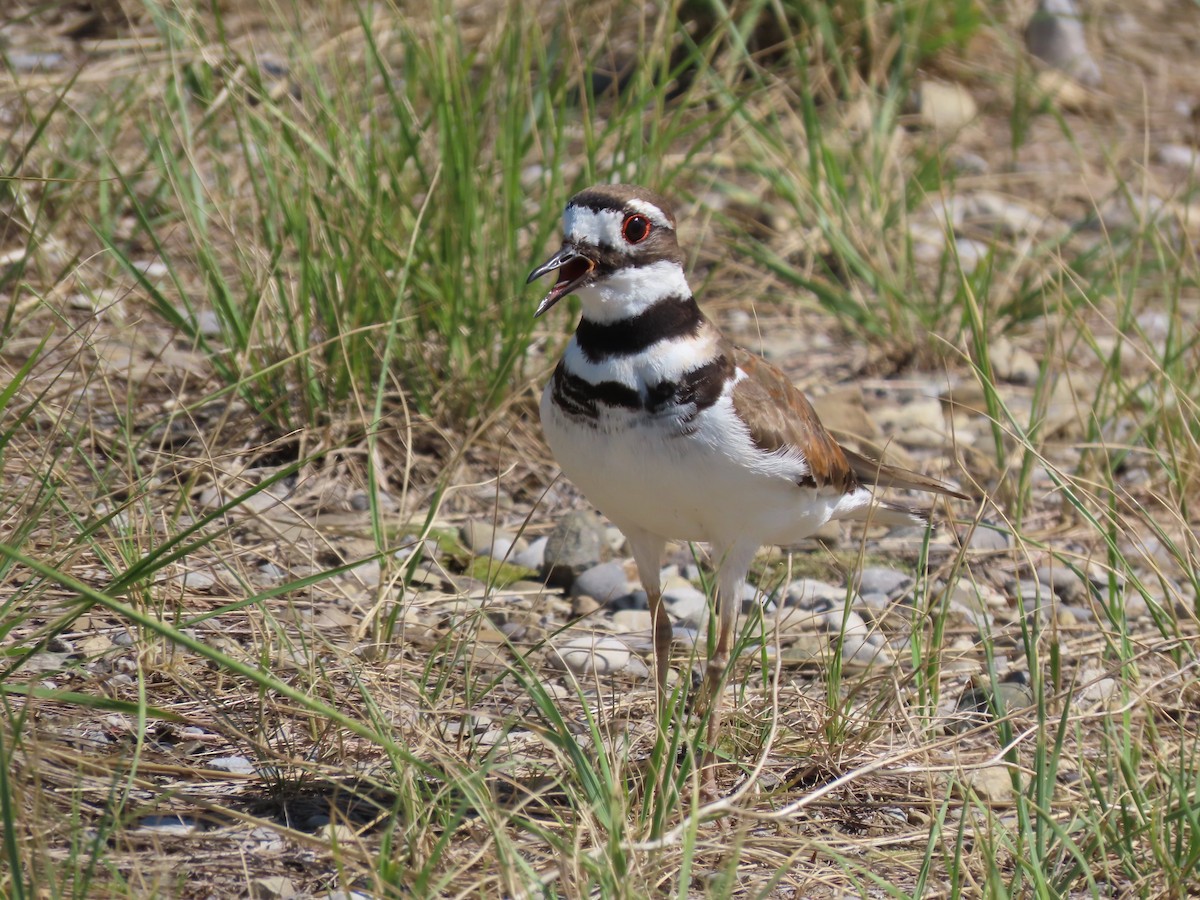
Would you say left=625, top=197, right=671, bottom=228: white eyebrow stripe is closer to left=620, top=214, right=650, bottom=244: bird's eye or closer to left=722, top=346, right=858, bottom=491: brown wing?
Answer: left=620, top=214, right=650, bottom=244: bird's eye

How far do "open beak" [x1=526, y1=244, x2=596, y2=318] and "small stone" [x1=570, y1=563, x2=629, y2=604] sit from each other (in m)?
1.34

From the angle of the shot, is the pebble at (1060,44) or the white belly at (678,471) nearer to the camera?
the white belly at (678,471)

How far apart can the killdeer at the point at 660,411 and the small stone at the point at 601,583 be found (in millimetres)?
884

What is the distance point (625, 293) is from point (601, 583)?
4.53 feet

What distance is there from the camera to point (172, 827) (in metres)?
2.86

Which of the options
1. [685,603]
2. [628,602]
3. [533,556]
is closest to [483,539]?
[533,556]

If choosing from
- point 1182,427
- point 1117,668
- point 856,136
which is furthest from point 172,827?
point 856,136

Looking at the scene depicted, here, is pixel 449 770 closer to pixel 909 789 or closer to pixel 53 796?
pixel 53 796

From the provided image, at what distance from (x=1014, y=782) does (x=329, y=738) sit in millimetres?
1470

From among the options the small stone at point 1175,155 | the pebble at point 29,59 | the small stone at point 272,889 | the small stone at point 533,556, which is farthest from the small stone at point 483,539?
the small stone at point 1175,155

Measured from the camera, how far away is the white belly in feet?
10.8

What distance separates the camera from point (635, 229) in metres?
3.43

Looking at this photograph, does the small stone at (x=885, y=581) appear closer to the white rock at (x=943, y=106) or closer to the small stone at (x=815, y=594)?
the small stone at (x=815, y=594)

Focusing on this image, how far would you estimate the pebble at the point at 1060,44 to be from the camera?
862 cm
